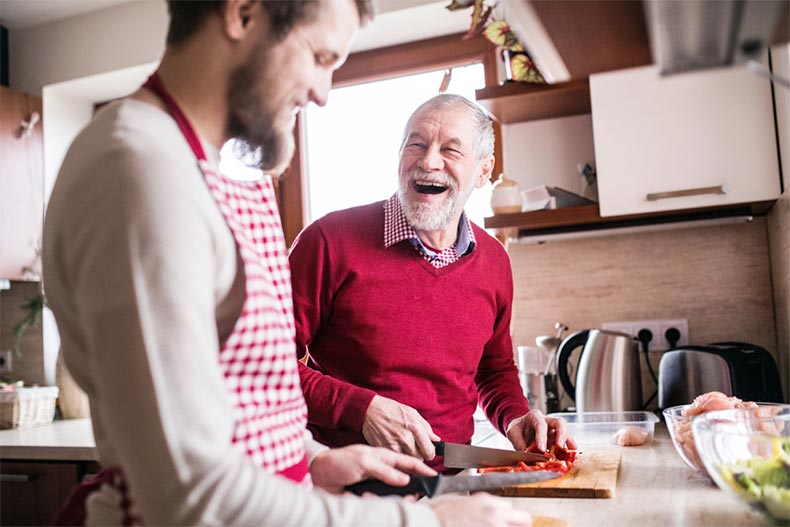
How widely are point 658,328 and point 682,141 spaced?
61cm

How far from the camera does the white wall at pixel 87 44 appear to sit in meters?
2.93

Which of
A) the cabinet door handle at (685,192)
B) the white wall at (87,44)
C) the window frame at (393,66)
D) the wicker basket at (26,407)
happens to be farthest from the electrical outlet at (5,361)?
the cabinet door handle at (685,192)

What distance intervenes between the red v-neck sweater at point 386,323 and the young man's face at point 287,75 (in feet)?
2.41

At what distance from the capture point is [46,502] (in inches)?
84.1

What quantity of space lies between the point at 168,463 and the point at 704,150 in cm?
174

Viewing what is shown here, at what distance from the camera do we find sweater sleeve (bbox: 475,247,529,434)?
1.70 meters

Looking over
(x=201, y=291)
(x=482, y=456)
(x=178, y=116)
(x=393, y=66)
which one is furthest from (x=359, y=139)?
(x=201, y=291)

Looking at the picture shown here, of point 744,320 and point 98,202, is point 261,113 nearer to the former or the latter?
point 98,202

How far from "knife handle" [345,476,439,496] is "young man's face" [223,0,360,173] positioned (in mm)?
473

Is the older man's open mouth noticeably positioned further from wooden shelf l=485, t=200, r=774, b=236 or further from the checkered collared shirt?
wooden shelf l=485, t=200, r=774, b=236

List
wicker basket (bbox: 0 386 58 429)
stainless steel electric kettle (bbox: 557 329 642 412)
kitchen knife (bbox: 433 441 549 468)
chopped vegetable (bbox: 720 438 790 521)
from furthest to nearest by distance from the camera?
wicker basket (bbox: 0 386 58 429), stainless steel electric kettle (bbox: 557 329 642 412), kitchen knife (bbox: 433 441 549 468), chopped vegetable (bbox: 720 438 790 521)

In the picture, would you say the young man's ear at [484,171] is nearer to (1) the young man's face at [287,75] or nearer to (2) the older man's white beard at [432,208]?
(2) the older man's white beard at [432,208]

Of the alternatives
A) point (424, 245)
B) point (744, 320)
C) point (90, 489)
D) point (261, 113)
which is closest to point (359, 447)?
point (90, 489)

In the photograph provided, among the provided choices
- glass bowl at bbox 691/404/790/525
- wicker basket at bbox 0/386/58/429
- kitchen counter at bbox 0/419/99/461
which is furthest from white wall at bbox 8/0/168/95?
glass bowl at bbox 691/404/790/525
